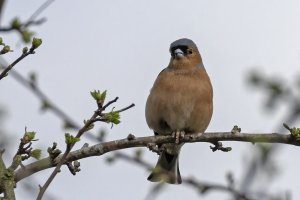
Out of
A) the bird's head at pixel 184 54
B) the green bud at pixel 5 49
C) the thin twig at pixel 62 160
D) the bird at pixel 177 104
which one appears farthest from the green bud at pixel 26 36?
the bird's head at pixel 184 54

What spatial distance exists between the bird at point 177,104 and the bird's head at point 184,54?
0.29 feet

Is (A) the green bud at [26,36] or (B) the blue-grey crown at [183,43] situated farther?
(B) the blue-grey crown at [183,43]

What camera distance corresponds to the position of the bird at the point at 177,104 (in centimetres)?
702

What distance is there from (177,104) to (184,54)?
4.04 feet

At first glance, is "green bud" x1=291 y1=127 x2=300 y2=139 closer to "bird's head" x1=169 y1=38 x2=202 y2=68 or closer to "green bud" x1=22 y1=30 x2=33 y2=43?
"green bud" x1=22 y1=30 x2=33 y2=43

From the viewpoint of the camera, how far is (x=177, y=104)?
7.07 meters

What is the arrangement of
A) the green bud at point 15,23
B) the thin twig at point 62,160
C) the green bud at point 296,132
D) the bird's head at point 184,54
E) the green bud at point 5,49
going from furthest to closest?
the bird's head at point 184,54, the green bud at point 296,132, the green bud at point 5,49, the thin twig at point 62,160, the green bud at point 15,23

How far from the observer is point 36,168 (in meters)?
4.30

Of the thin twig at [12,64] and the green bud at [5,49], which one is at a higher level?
the green bud at [5,49]

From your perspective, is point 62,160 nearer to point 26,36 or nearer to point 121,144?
point 26,36

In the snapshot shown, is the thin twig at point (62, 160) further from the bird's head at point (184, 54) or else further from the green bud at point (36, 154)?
the bird's head at point (184, 54)

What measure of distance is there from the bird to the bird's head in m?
0.09

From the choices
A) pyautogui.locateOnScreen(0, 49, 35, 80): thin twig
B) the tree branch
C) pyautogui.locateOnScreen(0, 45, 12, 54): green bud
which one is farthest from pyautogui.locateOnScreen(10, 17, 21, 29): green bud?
the tree branch

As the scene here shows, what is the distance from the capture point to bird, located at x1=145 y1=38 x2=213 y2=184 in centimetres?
702
